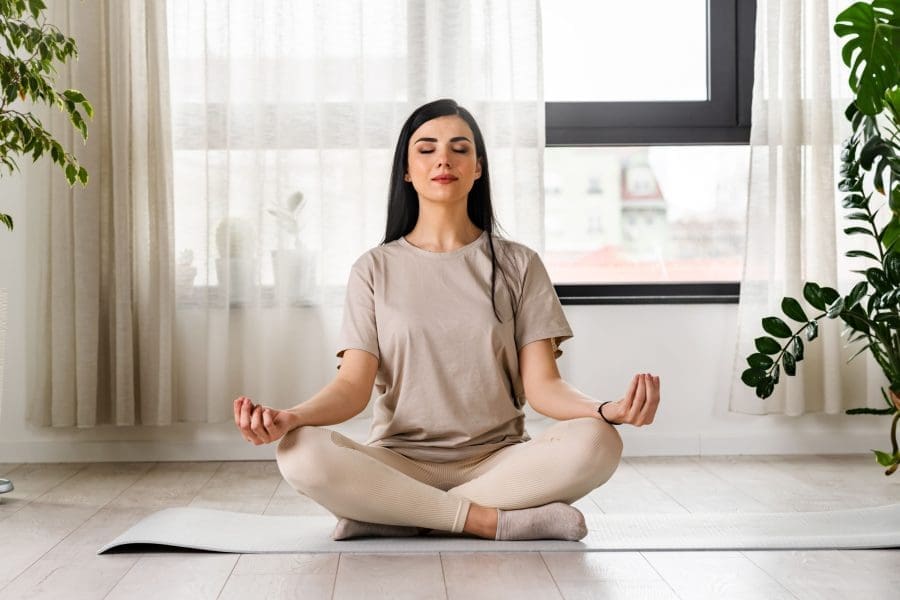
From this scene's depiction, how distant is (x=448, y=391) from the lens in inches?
83.8

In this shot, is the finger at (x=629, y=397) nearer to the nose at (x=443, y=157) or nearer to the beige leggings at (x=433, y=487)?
the beige leggings at (x=433, y=487)

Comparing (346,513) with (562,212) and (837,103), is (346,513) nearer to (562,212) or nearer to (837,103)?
(562,212)

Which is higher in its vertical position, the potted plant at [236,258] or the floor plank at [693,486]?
the potted plant at [236,258]

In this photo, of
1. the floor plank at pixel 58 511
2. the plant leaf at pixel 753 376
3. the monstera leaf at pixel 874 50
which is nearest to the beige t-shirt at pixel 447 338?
the floor plank at pixel 58 511

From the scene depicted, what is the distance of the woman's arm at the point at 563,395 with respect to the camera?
182 centimetres

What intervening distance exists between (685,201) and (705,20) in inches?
23.8

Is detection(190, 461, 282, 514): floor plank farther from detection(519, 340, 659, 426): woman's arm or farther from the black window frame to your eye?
the black window frame

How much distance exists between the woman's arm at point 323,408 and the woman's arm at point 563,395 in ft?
1.08

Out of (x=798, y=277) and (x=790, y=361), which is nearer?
(x=790, y=361)

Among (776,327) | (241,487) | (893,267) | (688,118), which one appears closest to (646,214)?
(688,118)

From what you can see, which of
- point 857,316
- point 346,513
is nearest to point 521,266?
point 346,513

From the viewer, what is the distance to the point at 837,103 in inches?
129

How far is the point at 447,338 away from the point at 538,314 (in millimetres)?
211

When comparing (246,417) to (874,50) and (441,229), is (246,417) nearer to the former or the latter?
(441,229)
